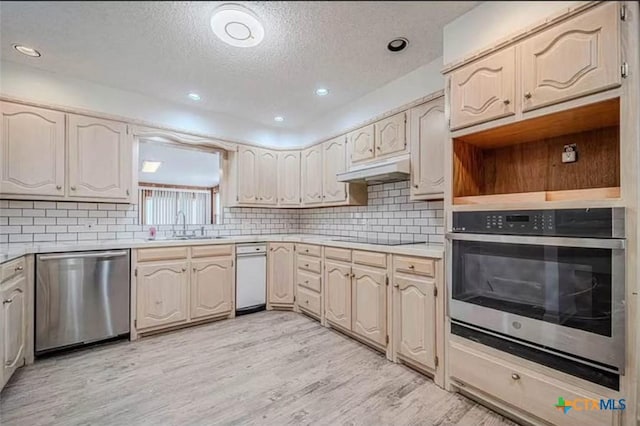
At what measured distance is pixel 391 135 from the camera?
2709mm

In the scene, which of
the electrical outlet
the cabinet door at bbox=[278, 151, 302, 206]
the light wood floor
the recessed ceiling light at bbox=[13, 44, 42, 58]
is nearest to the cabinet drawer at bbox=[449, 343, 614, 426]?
the light wood floor

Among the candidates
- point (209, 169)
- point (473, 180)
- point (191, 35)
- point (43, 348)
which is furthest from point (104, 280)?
point (473, 180)

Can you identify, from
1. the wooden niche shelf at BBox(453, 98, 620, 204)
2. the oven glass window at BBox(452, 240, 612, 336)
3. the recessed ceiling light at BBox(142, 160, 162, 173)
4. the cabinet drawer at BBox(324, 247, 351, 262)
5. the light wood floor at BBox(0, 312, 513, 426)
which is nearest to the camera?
the oven glass window at BBox(452, 240, 612, 336)

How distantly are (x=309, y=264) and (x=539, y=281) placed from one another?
2.14 m

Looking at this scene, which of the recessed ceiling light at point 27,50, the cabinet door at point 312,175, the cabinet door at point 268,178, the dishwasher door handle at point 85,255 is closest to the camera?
the recessed ceiling light at point 27,50

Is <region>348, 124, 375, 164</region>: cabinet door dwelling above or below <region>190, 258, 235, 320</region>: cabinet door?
above

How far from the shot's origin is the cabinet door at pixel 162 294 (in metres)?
2.72

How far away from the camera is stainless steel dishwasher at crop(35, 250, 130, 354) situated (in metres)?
2.30

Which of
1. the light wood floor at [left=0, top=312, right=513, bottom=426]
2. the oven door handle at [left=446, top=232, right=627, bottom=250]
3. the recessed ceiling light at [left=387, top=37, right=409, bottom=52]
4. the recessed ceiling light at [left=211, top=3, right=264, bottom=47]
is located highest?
the recessed ceiling light at [left=387, top=37, right=409, bottom=52]

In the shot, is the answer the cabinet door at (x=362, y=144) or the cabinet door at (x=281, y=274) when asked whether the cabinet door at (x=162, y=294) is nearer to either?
the cabinet door at (x=281, y=274)

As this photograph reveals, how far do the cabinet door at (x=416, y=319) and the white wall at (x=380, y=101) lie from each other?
158 cm

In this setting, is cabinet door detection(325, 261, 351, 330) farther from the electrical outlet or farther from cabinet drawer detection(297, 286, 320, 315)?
the electrical outlet

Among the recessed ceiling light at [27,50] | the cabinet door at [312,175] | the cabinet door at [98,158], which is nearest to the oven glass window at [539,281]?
the cabinet door at [312,175]

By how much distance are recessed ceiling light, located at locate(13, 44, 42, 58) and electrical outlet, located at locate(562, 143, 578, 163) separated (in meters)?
3.81
